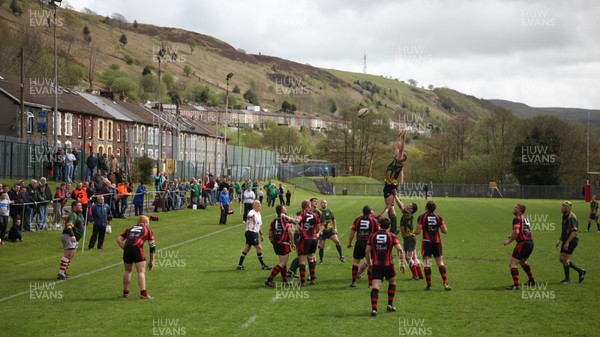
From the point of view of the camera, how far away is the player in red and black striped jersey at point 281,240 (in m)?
16.9

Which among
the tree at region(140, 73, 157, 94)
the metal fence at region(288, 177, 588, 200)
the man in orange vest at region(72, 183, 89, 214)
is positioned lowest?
the metal fence at region(288, 177, 588, 200)

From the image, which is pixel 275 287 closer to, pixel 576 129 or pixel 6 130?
pixel 6 130

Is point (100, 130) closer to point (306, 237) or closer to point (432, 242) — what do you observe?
point (306, 237)

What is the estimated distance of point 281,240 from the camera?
55.7ft

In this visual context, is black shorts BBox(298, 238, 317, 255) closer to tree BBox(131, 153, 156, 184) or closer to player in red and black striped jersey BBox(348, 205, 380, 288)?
player in red and black striped jersey BBox(348, 205, 380, 288)

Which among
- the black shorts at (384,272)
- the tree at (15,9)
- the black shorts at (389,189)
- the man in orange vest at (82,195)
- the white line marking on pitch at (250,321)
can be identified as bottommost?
the white line marking on pitch at (250,321)

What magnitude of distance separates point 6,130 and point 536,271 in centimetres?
4893

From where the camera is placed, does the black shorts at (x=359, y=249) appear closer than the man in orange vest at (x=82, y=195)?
Yes

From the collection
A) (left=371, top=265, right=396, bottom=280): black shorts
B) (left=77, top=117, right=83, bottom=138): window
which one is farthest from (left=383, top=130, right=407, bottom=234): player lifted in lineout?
(left=77, top=117, right=83, bottom=138): window

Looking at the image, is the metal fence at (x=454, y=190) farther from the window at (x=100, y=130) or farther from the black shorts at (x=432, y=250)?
the black shorts at (x=432, y=250)

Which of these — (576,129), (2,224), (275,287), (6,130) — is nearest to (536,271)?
(275,287)

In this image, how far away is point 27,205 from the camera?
87.8 feet

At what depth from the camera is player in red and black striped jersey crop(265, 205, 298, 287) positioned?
16875 millimetres

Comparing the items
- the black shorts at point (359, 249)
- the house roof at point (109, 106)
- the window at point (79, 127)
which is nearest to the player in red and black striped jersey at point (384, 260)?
the black shorts at point (359, 249)
